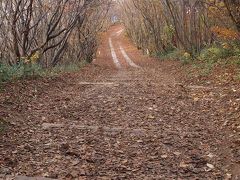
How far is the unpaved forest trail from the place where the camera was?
16.2 feet

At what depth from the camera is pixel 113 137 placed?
20.6 feet

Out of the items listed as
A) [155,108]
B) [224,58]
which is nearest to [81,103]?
[155,108]

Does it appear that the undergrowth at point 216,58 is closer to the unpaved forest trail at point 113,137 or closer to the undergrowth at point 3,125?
the unpaved forest trail at point 113,137

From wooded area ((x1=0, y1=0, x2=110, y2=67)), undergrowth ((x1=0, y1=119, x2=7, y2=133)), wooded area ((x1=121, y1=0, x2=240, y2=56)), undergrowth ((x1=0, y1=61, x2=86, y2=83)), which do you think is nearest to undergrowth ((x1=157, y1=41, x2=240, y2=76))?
wooded area ((x1=121, y1=0, x2=240, y2=56))

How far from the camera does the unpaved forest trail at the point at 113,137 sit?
16.2 feet

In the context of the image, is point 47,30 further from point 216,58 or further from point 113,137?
point 113,137

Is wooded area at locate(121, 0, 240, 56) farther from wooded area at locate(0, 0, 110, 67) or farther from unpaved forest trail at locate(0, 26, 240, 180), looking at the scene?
unpaved forest trail at locate(0, 26, 240, 180)

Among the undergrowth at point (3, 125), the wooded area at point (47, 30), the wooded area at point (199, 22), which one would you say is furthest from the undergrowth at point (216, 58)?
the undergrowth at point (3, 125)

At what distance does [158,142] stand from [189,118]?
191 centimetres

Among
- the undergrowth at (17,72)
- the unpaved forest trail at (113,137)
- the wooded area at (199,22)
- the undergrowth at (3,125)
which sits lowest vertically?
the unpaved forest trail at (113,137)

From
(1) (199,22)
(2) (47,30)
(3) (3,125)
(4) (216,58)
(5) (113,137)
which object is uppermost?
(2) (47,30)

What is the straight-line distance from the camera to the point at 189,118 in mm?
7727

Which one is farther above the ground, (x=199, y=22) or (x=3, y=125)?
(x=199, y=22)

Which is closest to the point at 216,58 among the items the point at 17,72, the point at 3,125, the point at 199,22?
the point at 199,22
